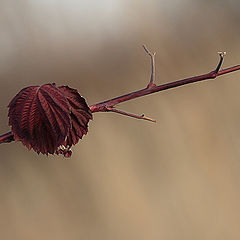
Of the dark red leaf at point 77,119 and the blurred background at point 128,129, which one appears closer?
the dark red leaf at point 77,119

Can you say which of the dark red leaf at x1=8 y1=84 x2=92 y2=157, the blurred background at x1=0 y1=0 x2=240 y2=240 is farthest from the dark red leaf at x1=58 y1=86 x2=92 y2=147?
the blurred background at x1=0 y1=0 x2=240 y2=240

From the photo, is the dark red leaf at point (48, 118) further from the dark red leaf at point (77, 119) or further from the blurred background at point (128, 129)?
the blurred background at point (128, 129)

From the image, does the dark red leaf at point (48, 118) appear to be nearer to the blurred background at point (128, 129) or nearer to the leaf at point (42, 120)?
the leaf at point (42, 120)

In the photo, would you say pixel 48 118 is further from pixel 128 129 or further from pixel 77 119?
pixel 128 129

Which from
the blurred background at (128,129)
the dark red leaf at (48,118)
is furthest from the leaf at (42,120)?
the blurred background at (128,129)

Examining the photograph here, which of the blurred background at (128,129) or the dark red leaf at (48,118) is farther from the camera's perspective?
the blurred background at (128,129)

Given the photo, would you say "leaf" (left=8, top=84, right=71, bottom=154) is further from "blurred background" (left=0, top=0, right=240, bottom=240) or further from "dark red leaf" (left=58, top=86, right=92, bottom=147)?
"blurred background" (left=0, top=0, right=240, bottom=240)

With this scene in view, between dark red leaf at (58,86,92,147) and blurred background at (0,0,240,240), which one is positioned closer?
dark red leaf at (58,86,92,147)

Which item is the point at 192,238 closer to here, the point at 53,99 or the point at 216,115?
the point at 216,115

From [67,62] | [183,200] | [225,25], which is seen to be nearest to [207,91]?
[225,25]
